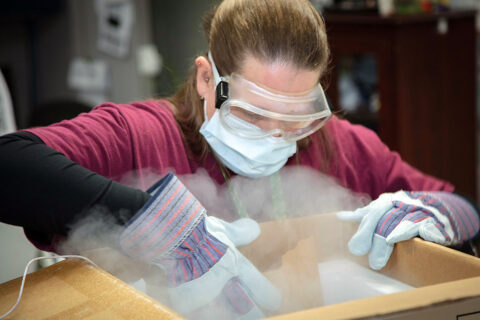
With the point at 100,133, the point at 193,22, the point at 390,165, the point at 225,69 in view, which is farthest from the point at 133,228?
the point at 193,22

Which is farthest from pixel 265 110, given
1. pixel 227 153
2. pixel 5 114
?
pixel 5 114

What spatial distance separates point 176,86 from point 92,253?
2.32 ft

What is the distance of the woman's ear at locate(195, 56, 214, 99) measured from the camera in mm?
1265

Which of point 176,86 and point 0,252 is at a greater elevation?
point 176,86

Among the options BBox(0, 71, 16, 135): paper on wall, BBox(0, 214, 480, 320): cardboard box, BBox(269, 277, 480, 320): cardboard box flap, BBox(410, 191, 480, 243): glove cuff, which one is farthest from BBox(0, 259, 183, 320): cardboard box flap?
BBox(0, 71, 16, 135): paper on wall

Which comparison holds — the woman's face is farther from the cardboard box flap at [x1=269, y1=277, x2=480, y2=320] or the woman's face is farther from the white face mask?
the cardboard box flap at [x1=269, y1=277, x2=480, y2=320]

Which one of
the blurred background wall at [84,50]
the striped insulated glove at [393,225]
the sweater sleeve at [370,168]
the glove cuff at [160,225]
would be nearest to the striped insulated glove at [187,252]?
the glove cuff at [160,225]

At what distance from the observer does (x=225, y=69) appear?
1199mm

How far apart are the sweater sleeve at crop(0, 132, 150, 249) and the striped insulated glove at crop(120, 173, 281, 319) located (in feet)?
0.22

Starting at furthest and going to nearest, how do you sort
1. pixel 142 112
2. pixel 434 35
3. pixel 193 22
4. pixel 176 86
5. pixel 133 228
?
pixel 193 22 < pixel 434 35 < pixel 176 86 < pixel 142 112 < pixel 133 228

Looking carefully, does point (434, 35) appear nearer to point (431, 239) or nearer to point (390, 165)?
point (390, 165)

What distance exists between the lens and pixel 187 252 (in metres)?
0.92

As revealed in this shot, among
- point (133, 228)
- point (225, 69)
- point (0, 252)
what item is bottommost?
point (0, 252)

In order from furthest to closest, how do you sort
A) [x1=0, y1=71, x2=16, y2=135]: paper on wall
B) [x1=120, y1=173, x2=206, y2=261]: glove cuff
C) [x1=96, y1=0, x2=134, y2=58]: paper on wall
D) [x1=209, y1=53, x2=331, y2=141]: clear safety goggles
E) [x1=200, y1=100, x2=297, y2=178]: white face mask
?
[x1=96, y1=0, x2=134, y2=58]: paper on wall, [x1=0, y1=71, x2=16, y2=135]: paper on wall, [x1=200, y1=100, x2=297, y2=178]: white face mask, [x1=209, y1=53, x2=331, y2=141]: clear safety goggles, [x1=120, y1=173, x2=206, y2=261]: glove cuff
